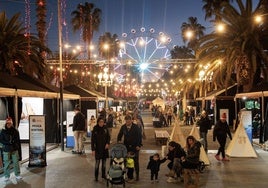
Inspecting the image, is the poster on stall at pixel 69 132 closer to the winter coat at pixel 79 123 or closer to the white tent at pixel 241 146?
the winter coat at pixel 79 123

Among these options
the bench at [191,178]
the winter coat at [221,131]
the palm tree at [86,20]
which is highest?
the palm tree at [86,20]

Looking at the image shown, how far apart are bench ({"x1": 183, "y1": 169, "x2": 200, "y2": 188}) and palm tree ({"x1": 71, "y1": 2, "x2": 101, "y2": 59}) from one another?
4215 centimetres

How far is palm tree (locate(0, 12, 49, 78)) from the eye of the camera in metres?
23.2

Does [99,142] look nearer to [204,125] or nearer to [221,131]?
[221,131]

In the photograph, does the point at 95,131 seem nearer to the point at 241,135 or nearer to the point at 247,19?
the point at 241,135

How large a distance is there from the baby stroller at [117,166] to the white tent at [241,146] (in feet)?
20.9

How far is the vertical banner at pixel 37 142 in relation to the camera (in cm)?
1430

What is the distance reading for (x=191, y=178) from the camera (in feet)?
33.9

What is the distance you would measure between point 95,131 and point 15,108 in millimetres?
3967

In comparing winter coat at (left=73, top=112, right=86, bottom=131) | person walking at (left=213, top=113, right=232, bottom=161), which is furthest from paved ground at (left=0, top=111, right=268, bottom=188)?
winter coat at (left=73, top=112, right=86, bottom=131)

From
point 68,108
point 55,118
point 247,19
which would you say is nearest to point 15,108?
point 55,118

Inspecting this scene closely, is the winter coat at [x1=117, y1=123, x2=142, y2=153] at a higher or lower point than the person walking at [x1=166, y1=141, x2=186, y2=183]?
higher

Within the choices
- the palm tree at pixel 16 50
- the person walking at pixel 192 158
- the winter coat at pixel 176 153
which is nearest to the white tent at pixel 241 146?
the winter coat at pixel 176 153

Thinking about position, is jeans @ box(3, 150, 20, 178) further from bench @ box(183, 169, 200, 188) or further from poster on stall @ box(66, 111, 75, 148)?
poster on stall @ box(66, 111, 75, 148)
